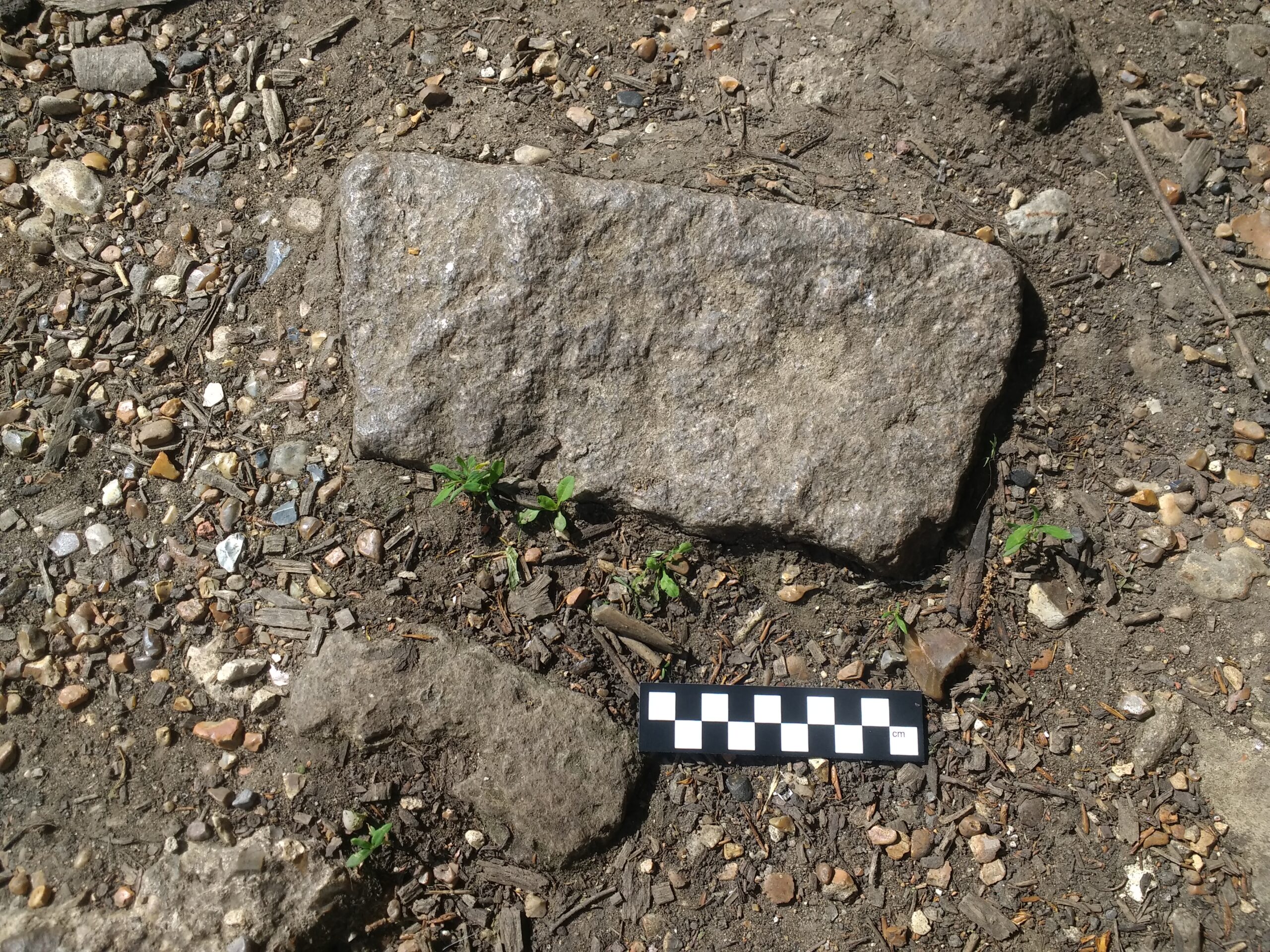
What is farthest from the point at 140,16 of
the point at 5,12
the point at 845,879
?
the point at 845,879

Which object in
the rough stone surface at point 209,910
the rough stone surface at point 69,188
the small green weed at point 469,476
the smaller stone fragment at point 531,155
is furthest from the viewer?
the rough stone surface at point 69,188

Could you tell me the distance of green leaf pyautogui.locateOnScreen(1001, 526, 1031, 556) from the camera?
101 inches

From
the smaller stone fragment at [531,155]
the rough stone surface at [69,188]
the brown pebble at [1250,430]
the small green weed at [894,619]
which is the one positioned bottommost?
the small green weed at [894,619]

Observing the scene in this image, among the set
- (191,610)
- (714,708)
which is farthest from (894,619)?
(191,610)

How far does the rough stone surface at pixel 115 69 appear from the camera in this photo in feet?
10.4

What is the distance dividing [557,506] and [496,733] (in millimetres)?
698

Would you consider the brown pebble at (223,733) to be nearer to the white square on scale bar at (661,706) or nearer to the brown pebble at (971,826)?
the white square on scale bar at (661,706)

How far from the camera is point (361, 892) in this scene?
2469mm

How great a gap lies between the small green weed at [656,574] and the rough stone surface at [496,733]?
0.41 meters

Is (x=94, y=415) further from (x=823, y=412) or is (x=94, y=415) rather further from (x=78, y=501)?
(x=823, y=412)

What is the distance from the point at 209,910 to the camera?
2.36 metres

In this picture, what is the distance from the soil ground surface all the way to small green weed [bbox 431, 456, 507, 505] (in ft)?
0.49

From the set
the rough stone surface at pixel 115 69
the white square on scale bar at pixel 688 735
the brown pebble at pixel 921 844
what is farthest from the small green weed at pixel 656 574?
the rough stone surface at pixel 115 69

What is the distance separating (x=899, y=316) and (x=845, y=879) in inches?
67.4
